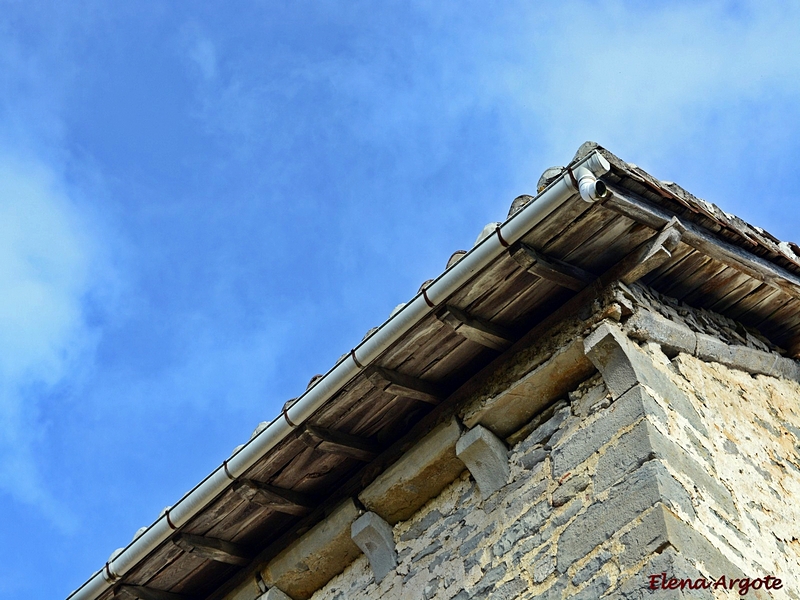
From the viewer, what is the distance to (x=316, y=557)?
5.16 m

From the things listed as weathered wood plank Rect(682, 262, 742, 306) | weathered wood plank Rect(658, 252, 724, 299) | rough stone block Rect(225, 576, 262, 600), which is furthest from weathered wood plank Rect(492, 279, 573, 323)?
rough stone block Rect(225, 576, 262, 600)

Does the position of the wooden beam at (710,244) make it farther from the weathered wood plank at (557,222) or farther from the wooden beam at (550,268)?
the wooden beam at (550,268)

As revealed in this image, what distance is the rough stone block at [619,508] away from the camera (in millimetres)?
3922

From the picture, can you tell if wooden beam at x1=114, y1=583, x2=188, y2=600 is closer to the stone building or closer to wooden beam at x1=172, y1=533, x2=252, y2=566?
the stone building

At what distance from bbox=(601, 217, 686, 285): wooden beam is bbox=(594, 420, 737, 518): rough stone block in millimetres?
828

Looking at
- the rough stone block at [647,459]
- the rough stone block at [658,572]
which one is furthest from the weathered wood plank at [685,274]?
the rough stone block at [658,572]

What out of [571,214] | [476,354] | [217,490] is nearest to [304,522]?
[217,490]

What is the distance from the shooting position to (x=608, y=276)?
4.79 m

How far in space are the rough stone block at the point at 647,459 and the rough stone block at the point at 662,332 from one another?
604mm

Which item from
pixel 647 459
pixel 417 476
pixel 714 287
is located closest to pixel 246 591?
pixel 417 476

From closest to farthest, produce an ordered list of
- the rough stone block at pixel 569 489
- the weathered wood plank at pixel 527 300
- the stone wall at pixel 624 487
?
1. the stone wall at pixel 624 487
2. the rough stone block at pixel 569 489
3. the weathered wood plank at pixel 527 300

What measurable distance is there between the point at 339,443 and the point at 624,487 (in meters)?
1.54

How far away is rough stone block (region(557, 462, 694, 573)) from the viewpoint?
3922mm

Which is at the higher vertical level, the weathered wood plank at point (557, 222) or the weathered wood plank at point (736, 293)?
the weathered wood plank at point (557, 222)
